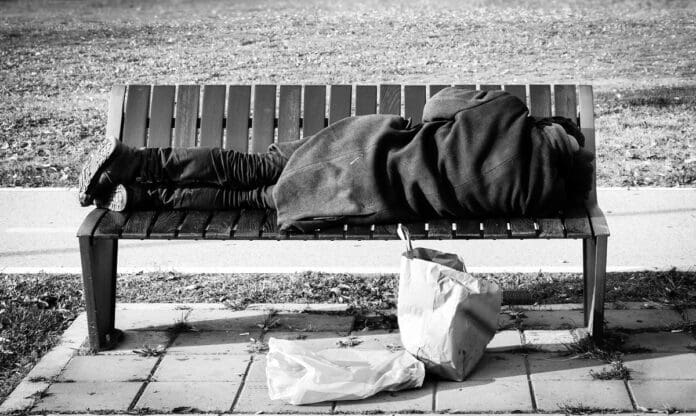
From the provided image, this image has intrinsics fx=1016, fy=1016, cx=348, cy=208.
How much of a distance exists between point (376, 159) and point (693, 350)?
54.2 inches

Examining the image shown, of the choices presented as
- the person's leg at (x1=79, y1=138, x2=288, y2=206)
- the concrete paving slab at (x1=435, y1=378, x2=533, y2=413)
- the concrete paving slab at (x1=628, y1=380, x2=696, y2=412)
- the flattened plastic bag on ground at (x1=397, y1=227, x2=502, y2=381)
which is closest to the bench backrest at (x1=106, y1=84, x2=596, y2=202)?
the person's leg at (x1=79, y1=138, x2=288, y2=206)

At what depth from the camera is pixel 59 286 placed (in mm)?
4773

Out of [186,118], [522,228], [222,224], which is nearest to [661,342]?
[522,228]

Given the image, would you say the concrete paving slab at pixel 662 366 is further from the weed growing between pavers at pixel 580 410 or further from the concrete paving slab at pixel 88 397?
the concrete paving slab at pixel 88 397

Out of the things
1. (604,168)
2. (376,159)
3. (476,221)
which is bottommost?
(604,168)

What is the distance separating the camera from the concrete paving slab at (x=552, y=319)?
4082 millimetres

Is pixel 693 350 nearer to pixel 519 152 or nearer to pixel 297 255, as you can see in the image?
pixel 519 152

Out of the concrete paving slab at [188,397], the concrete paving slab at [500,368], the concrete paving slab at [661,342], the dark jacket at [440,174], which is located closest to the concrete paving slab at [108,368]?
the concrete paving slab at [188,397]

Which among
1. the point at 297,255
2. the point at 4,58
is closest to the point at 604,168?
the point at 297,255

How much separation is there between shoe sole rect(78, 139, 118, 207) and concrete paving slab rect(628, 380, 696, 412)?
2.09 m

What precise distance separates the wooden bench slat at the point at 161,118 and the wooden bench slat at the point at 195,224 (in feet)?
2.26

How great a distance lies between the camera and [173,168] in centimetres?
400

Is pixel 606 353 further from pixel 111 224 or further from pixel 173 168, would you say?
pixel 111 224

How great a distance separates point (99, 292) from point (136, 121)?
3.11 feet
